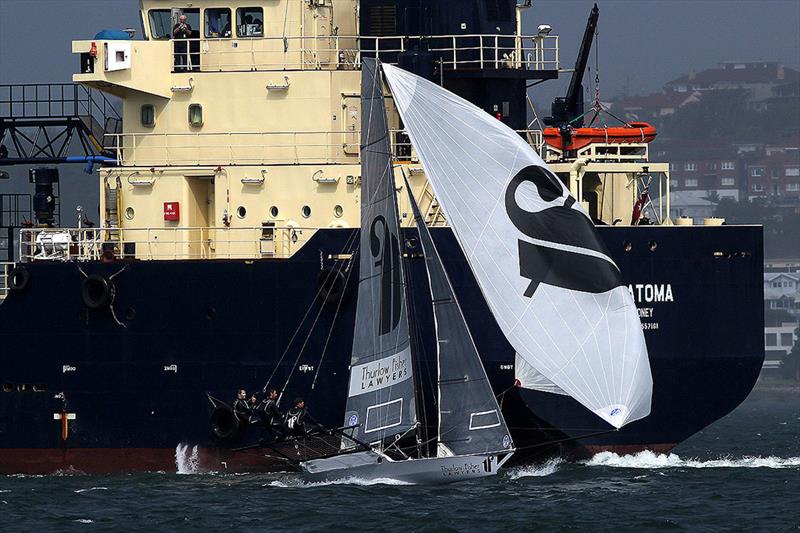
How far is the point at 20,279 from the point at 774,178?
152 m

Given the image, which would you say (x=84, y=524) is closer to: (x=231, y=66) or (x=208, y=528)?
(x=208, y=528)

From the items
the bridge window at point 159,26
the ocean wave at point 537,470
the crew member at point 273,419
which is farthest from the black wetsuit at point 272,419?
the bridge window at point 159,26

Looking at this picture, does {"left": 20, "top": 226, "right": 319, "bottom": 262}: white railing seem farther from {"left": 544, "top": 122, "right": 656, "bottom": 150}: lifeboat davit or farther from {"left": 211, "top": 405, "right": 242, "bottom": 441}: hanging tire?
{"left": 544, "top": 122, "right": 656, "bottom": 150}: lifeboat davit

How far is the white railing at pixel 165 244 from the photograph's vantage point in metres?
33.7

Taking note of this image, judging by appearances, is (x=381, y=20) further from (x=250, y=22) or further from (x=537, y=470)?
(x=537, y=470)

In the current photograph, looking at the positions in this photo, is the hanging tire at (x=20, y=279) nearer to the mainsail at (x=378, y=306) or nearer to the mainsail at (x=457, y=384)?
the mainsail at (x=378, y=306)

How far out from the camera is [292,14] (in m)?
35.3

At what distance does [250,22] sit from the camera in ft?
116

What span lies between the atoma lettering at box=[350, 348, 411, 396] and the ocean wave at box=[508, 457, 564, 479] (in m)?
3.00

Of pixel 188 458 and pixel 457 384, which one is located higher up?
pixel 457 384

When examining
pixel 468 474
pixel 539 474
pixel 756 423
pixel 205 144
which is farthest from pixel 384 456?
pixel 756 423

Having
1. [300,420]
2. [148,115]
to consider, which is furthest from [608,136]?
[148,115]

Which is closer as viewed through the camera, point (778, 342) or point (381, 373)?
point (381, 373)

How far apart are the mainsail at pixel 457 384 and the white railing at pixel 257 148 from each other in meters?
4.77
